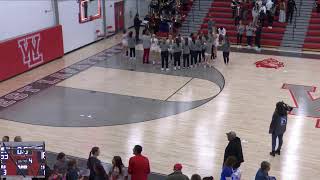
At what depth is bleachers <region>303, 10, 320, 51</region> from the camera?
860 inches

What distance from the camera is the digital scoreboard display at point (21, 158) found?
23.9 feet

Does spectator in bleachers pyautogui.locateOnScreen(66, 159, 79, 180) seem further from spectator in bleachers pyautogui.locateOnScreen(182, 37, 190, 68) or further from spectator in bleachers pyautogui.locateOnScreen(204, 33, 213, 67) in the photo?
spectator in bleachers pyautogui.locateOnScreen(204, 33, 213, 67)

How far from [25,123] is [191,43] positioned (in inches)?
301

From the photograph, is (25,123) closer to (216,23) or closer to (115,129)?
(115,129)

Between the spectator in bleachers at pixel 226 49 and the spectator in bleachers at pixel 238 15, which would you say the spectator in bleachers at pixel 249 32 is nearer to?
the spectator in bleachers at pixel 238 15

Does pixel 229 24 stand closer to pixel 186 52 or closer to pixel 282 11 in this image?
pixel 282 11

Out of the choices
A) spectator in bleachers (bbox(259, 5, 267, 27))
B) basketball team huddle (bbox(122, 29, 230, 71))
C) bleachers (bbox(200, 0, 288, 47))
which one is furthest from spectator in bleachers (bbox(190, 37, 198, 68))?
spectator in bleachers (bbox(259, 5, 267, 27))

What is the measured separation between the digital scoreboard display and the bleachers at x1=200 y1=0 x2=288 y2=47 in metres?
17.2

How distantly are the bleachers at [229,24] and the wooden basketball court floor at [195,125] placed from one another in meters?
4.03

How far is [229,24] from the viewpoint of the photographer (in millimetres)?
24375

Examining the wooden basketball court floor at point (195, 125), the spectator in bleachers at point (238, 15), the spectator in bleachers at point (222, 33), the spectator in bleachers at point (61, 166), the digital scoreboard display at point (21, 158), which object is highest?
the spectator in bleachers at point (238, 15)

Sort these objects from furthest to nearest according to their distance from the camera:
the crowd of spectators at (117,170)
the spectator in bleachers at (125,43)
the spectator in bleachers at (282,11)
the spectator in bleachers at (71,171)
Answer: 1. the spectator in bleachers at (282,11)
2. the spectator in bleachers at (125,43)
3. the spectator in bleachers at (71,171)
4. the crowd of spectators at (117,170)

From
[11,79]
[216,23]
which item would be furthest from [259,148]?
[216,23]

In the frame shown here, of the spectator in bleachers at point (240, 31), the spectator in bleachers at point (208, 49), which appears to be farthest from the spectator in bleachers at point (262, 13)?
the spectator in bleachers at point (208, 49)
